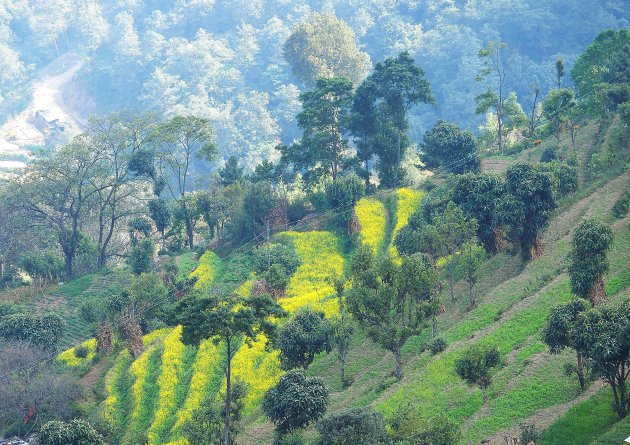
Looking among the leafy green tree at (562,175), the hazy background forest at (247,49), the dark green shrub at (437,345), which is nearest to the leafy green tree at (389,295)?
the dark green shrub at (437,345)

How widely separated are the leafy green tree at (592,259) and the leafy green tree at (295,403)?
40.9ft

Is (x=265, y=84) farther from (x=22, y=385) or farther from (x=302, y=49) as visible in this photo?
(x=22, y=385)

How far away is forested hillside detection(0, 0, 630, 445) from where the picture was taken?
133 ft

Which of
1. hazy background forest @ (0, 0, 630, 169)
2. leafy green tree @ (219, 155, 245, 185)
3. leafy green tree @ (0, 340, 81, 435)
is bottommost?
leafy green tree @ (0, 340, 81, 435)

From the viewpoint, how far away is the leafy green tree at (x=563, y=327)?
126 feet

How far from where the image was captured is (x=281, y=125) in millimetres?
138375

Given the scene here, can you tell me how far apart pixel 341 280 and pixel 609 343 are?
60.3 ft

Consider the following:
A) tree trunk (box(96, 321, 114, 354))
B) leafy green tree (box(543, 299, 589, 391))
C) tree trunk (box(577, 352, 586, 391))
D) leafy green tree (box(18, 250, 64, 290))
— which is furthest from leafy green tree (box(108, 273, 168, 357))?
tree trunk (box(577, 352, 586, 391))

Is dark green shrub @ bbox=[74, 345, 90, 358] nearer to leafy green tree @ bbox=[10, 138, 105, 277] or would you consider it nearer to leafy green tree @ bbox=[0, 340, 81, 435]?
leafy green tree @ bbox=[0, 340, 81, 435]

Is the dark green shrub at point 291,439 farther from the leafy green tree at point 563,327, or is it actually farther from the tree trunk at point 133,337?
the tree trunk at point 133,337

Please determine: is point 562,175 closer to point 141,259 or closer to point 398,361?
point 398,361

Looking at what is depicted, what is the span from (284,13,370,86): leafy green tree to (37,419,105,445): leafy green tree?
5603cm

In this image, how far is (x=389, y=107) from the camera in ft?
245

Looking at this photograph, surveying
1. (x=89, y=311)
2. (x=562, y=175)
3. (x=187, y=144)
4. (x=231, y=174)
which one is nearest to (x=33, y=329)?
(x=89, y=311)
